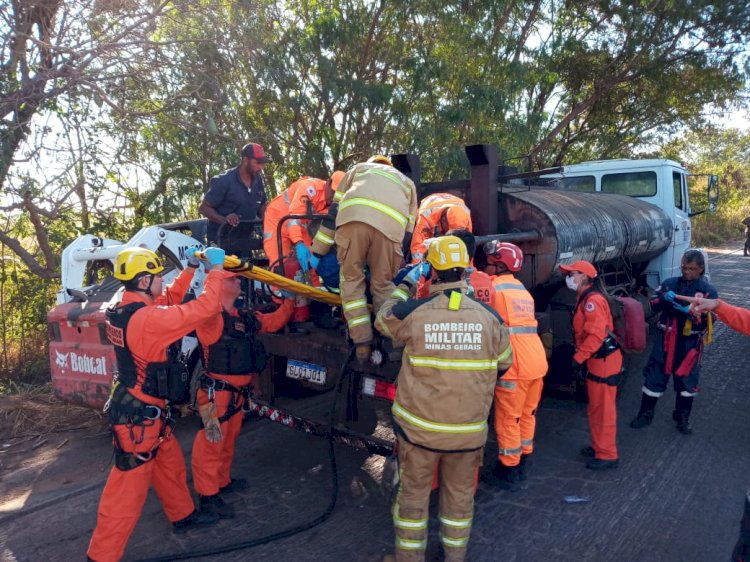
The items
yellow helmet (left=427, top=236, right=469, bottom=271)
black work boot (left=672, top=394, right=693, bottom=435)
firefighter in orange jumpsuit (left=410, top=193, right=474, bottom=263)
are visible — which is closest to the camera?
yellow helmet (left=427, top=236, right=469, bottom=271)

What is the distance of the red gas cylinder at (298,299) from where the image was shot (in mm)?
4281

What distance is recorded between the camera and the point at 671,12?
46.6 ft

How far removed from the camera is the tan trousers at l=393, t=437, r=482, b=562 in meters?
2.84

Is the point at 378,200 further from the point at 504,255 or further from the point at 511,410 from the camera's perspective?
the point at 511,410

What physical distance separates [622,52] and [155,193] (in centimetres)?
1293

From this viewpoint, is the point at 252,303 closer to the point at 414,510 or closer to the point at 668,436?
the point at 414,510

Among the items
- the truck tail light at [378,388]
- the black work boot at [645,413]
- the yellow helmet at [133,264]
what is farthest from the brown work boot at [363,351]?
the black work boot at [645,413]

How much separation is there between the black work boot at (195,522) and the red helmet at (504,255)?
239 cm

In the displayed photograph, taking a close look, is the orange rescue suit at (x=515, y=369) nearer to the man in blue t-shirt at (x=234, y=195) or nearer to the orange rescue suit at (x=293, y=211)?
the orange rescue suit at (x=293, y=211)

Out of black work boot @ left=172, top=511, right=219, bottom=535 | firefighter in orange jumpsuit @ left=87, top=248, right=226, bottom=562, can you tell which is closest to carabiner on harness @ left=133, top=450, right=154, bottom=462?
firefighter in orange jumpsuit @ left=87, top=248, right=226, bottom=562

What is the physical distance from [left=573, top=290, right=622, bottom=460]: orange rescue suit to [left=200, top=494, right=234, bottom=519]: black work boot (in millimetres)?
2580

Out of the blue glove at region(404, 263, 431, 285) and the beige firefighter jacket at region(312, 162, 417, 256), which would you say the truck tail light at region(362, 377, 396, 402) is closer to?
the blue glove at region(404, 263, 431, 285)

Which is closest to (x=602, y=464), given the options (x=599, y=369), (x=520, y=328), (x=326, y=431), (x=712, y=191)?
(x=599, y=369)

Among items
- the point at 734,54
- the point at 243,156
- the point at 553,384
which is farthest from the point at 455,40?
the point at 734,54
